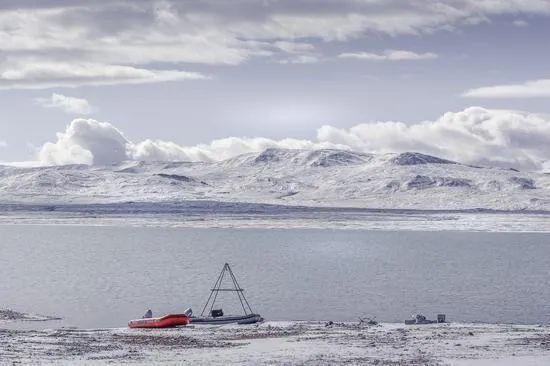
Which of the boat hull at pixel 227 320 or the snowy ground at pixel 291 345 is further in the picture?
the boat hull at pixel 227 320

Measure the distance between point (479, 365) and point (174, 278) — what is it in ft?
204

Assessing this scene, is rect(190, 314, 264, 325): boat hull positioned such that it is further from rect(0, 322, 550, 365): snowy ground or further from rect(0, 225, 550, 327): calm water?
rect(0, 225, 550, 327): calm water

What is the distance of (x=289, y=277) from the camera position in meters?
102

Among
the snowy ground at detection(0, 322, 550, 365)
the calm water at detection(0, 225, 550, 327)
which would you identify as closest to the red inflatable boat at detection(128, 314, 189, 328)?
the snowy ground at detection(0, 322, 550, 365)

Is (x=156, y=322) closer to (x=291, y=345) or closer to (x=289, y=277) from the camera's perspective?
(x=291, y=345)

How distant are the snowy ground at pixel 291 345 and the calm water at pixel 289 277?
9914mm

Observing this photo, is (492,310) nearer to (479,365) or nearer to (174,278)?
(479,365)

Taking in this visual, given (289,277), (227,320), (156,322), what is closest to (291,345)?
(156,322)

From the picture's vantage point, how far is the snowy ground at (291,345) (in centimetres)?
4309

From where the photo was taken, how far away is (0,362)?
4078 cm

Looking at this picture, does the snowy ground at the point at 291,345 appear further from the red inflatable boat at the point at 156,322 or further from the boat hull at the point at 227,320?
the boat hull at the point at 227,320

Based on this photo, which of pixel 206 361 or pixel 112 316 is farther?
pixel 112 316

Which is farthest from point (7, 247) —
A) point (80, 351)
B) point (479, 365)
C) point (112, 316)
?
point (479, 365)

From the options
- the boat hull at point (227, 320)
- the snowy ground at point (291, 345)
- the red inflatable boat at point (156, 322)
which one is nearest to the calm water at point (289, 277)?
the red inflatable boat at point (156, 322)
